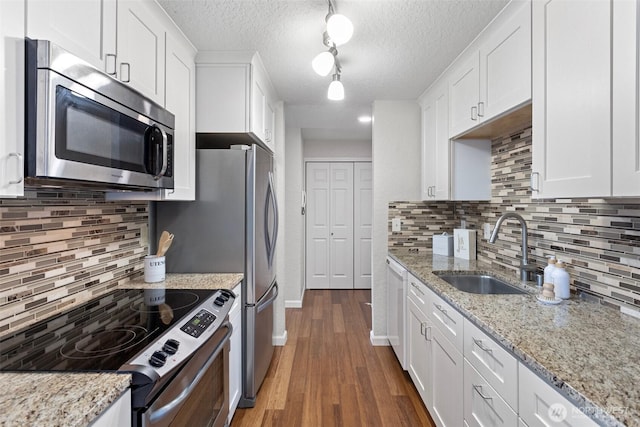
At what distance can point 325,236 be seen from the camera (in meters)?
4.97

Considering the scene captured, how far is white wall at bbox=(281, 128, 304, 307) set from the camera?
3.81m

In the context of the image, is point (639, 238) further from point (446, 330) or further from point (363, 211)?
point (363, 211)

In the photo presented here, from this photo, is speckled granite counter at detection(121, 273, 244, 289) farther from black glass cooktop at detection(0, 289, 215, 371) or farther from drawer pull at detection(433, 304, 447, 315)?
drawer pull at detection(433, 304, 447, 315)

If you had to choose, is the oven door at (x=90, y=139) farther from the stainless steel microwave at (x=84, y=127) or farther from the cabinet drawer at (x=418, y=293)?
the cabinet drawer at (x=418, y=293)

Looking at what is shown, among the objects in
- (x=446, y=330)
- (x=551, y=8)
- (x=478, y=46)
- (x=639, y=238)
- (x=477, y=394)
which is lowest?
(x=477, y=394)

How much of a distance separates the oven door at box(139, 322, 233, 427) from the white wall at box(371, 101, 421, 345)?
1.72 meters

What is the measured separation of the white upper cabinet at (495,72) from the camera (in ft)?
4.81

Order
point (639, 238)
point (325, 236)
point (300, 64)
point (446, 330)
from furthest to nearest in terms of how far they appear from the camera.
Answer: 1. point (325, 236)
2. point (300, 64)
3. point (446, 330)
4. point (639, 238)

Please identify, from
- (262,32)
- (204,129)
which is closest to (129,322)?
(204,129)

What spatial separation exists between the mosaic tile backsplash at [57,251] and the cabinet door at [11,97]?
422 millimetres

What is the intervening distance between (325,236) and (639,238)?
12.9 ft

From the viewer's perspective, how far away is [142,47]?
145 centimetres

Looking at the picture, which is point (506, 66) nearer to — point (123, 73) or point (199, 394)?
point (123, 73)

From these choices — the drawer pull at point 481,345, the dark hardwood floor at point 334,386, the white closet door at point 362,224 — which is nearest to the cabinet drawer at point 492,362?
the drawer pull at point 481,345
